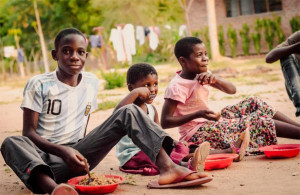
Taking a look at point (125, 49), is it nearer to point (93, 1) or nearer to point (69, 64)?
point (93, 1)

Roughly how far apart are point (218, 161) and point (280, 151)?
548mm

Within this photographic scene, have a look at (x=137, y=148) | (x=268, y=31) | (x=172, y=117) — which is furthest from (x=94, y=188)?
(x=268, y=31)

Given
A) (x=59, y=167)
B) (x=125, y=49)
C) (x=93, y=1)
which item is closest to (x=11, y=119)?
(x=59, y=167)

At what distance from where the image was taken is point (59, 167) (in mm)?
3385

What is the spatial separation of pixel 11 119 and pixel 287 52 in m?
5.54

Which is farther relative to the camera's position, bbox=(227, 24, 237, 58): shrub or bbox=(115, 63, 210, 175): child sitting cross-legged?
bbox=(227, 24, 237, 58): shrub

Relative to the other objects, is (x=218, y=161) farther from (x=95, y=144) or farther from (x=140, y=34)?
Answer: (x=140, y=34)

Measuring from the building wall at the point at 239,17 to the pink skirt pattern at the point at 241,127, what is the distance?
669 inches

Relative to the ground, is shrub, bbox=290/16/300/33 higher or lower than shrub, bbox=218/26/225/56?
higher

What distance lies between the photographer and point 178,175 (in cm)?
318

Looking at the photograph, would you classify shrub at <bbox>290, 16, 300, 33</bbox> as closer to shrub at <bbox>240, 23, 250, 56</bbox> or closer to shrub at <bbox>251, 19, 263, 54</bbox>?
shrub at <bbox>251, 19, 263, 54</bbox>

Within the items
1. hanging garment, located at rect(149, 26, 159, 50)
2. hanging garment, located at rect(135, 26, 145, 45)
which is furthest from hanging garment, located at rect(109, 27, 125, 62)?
hanging garment, located at rect(149, 26, 159, 50)

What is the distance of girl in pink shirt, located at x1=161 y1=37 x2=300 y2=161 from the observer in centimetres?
431

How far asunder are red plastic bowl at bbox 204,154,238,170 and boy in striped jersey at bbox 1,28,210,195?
0.71 metres
